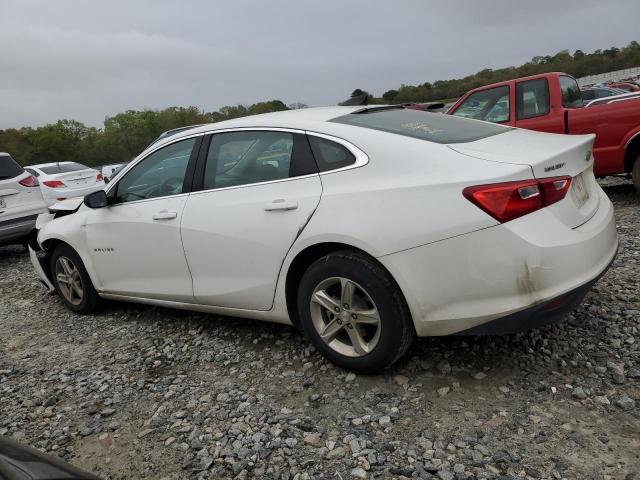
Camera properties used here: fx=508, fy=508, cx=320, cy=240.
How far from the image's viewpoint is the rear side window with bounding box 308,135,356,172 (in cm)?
286

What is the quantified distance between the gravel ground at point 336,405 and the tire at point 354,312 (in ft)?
0.58

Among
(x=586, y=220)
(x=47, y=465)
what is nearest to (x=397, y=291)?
(x=586, y=220)

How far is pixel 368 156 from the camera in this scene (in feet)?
9.12

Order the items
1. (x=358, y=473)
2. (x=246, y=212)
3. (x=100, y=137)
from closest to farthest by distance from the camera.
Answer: (x=358, y=473) → (x=246, y=212) → (x=100, y=137)

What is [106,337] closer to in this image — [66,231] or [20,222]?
[66,231]

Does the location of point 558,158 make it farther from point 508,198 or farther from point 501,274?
point 501,274

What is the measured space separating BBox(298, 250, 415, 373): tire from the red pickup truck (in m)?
4.88

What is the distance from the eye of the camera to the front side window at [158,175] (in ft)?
12.1

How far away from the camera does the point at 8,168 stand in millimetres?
7652

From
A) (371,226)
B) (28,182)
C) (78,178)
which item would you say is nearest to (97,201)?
(371,226)

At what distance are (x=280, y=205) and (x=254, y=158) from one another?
50 cm

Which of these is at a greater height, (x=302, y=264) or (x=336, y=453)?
(x=302, y=264)

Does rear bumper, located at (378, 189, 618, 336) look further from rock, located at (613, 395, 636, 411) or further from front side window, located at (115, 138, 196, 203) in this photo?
front side window, located at (115, 138, 196, 203)

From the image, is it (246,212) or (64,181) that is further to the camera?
(64,181)
